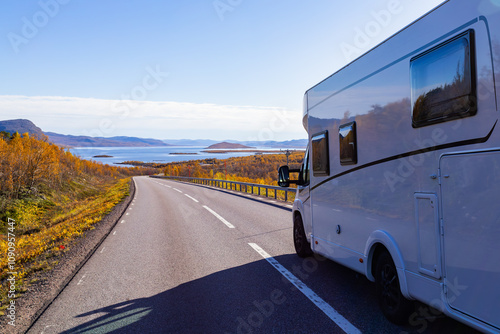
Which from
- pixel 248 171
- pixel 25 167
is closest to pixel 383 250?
pixel 25 167

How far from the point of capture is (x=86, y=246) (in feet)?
31.1

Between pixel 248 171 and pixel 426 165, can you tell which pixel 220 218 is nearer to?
pixel 426 165

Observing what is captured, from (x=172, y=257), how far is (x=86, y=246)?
274 centimetres

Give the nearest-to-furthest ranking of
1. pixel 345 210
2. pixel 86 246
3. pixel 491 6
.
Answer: pixel 491 6 < pixel 345 210 < pixel 86 246

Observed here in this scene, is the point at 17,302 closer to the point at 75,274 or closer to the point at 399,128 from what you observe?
the point at 75,274

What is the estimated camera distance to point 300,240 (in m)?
7.74

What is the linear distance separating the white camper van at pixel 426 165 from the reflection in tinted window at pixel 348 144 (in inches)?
0.6

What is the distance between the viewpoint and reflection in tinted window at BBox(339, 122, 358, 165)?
5262mm

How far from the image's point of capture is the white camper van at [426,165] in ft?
9.96

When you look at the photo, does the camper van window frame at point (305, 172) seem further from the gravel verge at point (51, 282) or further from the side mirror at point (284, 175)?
the gravel verge at point (51, 282)

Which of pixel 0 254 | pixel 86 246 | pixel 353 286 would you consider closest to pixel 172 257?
pixel 86 246

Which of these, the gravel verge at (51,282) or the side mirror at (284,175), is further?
the side mirror at (284,175)

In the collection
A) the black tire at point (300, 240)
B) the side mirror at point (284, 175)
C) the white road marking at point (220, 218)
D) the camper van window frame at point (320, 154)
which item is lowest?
the white road marking at point (220, 218)

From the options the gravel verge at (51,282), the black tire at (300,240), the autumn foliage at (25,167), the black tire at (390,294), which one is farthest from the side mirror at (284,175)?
the autumn foliage at (25,167)
